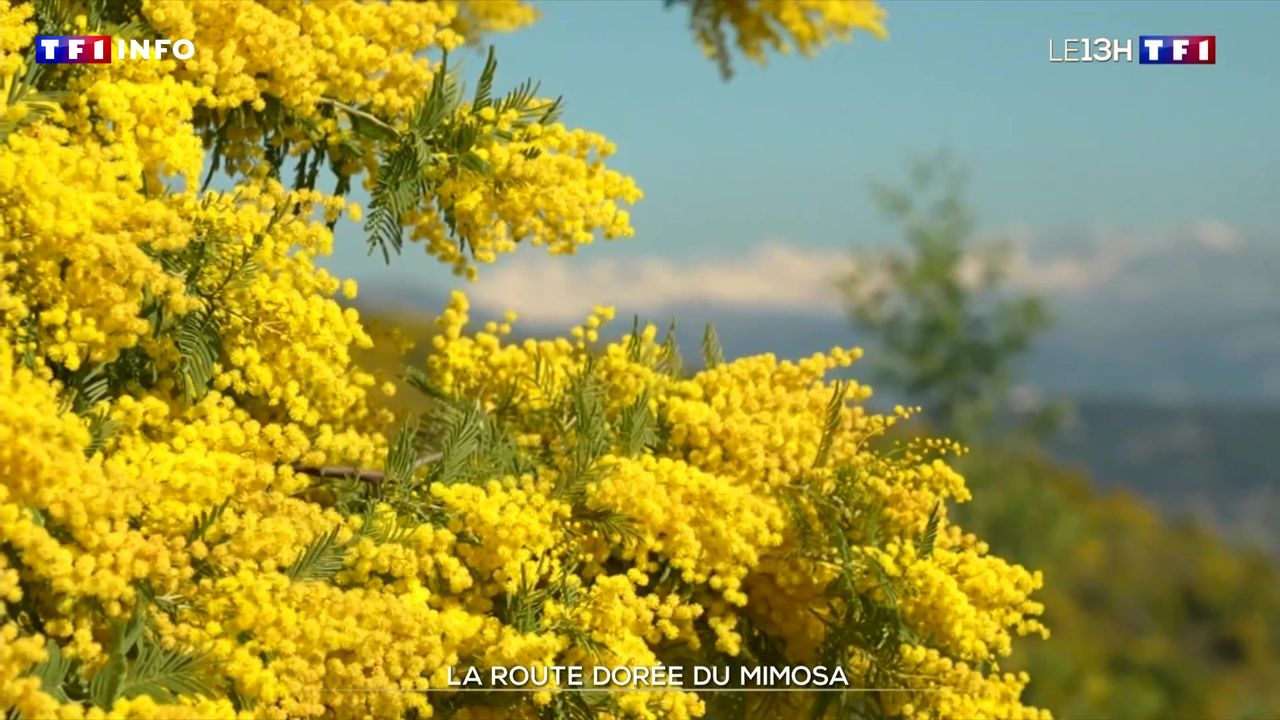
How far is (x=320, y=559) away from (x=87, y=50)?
952 mm

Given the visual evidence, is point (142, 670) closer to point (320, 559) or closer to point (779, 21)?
point (320, 559)

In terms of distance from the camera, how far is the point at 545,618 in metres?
2.66

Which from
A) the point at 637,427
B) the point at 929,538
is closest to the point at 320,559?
the point at 637,427

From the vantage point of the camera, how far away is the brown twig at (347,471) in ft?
9.35

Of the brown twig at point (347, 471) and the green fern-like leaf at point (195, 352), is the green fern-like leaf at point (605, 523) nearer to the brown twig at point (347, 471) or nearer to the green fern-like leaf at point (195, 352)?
the brown twig at point (347, 471)

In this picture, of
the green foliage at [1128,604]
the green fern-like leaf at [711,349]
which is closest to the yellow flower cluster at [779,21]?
the green fern-like leaf at [711,349]

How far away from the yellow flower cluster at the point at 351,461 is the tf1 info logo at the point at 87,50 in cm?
3

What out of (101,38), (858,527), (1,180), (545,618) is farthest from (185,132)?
(858,527)

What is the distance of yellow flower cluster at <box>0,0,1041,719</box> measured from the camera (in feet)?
7.55

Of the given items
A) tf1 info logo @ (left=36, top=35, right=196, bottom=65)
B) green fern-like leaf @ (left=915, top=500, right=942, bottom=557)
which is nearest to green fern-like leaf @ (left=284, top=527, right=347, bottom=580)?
tf1 info logo @ (left=36, top=35, right=196, bottom=65)

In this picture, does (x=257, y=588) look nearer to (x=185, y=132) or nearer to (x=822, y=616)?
(x=185, y=132)

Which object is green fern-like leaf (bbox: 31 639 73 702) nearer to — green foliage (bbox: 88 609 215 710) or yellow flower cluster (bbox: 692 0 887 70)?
green foliage (bbox: 88 609 215 710)

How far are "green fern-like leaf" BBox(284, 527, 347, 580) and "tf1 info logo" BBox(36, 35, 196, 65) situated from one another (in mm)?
888

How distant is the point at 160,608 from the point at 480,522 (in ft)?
1.73
